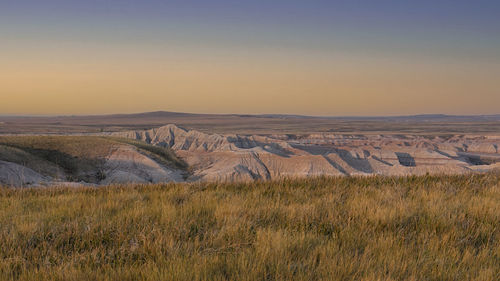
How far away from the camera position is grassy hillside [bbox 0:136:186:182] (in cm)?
2173

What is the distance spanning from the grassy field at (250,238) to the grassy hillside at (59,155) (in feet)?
60.8

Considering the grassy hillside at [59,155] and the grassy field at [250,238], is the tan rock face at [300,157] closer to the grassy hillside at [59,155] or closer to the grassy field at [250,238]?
the grassy hillside at [59,155]

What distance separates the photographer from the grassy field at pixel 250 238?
270 centimetres

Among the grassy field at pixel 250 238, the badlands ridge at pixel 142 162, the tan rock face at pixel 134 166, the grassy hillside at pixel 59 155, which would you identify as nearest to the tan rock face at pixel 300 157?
the badlands ridge at pixel 142 162

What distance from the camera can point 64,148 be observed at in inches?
1024

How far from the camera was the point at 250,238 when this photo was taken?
3.49 m

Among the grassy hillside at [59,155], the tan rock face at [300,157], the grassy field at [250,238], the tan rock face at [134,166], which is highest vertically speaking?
the grassy field at [250,238]

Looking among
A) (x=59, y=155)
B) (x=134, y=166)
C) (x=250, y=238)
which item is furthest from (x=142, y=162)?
(x=250, y=238)

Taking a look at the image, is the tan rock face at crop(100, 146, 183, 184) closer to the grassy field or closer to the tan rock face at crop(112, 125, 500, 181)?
the tan rock face at crop(112, 125, 500, 181)

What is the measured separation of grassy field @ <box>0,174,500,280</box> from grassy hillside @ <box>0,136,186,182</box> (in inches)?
730

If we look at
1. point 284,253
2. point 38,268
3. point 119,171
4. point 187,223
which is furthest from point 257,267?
point 119,171

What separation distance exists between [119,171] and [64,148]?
444 cm

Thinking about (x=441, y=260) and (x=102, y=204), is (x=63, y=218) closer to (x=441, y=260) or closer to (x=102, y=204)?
(x=102, y=204)

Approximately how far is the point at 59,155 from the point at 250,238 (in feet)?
84.5
